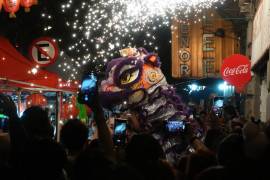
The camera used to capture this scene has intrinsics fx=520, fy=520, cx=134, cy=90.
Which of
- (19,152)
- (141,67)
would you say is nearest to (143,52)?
(141,67)

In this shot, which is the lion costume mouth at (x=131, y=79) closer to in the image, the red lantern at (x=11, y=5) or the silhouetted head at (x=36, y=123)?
the red lantern at (x=11, y=5)

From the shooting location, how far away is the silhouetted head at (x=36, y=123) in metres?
4.56

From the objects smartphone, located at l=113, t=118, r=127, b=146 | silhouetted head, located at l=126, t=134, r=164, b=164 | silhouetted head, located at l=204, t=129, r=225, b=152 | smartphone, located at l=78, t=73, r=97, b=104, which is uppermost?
smartphone, located at l=78, t=73, r=97, b=104

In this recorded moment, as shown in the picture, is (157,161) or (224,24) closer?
(157,161)

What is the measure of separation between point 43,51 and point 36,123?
33.0ft

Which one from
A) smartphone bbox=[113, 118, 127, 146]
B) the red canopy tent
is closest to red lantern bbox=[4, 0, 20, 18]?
the red canopy tent

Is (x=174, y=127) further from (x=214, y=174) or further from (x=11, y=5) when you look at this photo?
(x=11, y=5)

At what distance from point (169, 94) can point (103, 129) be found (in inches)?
260

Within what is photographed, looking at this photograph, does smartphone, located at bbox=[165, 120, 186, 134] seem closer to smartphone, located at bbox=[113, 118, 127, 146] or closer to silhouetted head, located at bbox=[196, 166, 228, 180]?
smartphone, located at bbox=[113, 118, 127, 146]

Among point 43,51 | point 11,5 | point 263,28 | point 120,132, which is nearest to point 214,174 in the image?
point 120,132

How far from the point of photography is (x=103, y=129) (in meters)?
5.04

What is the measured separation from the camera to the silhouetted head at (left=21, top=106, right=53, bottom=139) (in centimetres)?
456

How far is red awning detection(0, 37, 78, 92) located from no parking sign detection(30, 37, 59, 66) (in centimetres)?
50

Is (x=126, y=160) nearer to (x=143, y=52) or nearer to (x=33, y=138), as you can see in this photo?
(x=33, y=138)
